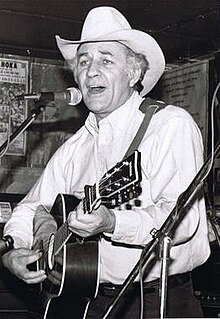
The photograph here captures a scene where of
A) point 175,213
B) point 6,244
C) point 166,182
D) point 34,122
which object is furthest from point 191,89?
point 175,213

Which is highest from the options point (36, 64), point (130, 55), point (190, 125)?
point (36, 64)

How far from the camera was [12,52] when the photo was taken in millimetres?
4246

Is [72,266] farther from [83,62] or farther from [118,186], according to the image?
[83,62]

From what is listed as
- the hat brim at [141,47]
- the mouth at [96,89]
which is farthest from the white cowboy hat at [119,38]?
the mouth at [96,89]

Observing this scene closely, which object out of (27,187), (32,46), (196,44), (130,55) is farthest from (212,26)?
(130,55)

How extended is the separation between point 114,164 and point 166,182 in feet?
0.71

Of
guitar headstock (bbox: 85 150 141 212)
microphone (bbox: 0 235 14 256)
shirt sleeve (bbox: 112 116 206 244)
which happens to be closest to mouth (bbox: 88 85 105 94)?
shirt sleeve (bbox: 112 116 206 244)

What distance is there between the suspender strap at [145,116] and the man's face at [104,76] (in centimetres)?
8

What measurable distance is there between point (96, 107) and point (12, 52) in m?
2.18

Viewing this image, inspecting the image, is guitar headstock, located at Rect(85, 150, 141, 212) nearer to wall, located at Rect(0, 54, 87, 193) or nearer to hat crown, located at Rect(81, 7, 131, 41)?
hat crown, located at Rect(81, 7, 131, 41)

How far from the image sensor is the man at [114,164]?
1.90 metres

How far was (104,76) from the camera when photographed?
2186 mm

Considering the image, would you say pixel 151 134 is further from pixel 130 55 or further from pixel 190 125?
pixel 130 55

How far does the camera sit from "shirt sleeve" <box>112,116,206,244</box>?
6.16ft
